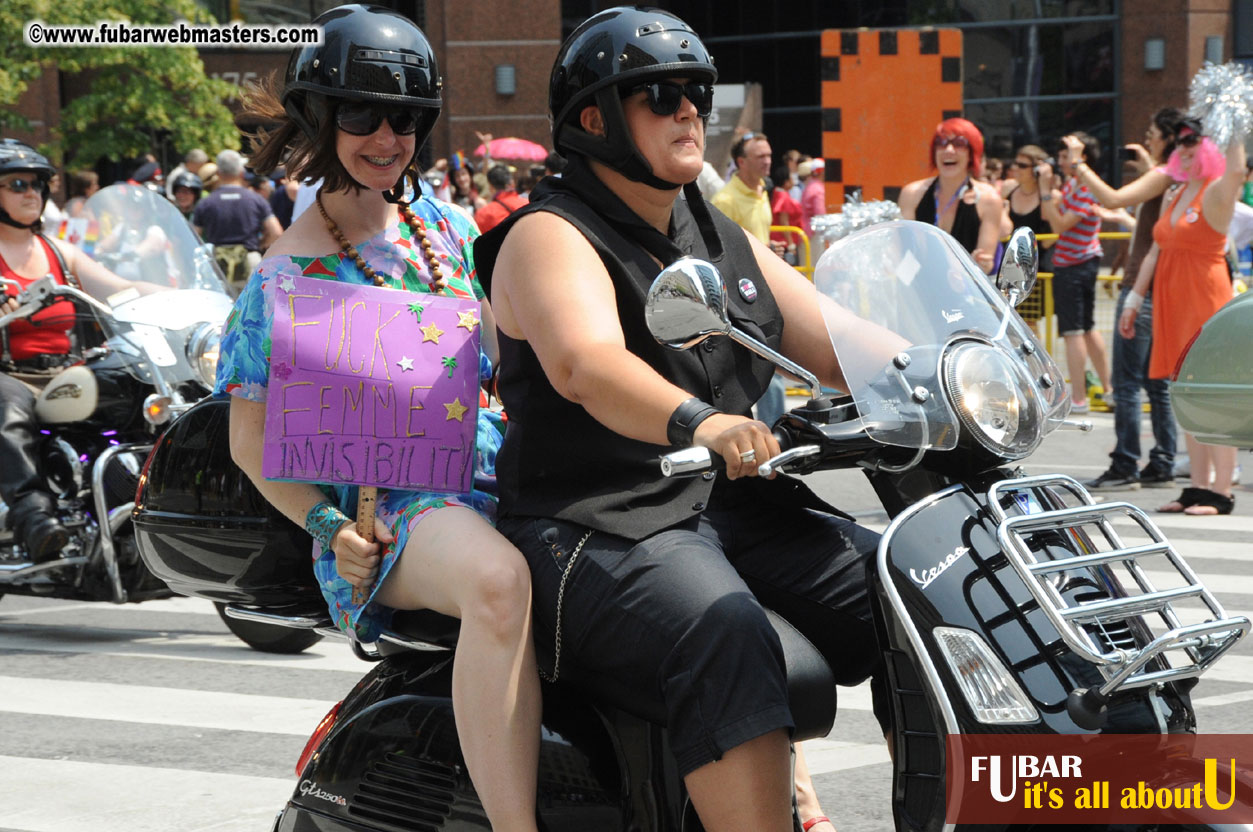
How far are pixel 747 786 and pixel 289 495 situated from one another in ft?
3.86

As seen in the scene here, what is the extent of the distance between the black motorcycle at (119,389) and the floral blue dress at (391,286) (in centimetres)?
293

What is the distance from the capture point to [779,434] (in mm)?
2465

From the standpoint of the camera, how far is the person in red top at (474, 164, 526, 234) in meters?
12.1

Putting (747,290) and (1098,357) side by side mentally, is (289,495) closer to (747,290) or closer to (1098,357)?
(747,290)

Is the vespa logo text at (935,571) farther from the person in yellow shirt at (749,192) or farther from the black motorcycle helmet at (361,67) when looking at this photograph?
the person in yellow shirt at (749,192)

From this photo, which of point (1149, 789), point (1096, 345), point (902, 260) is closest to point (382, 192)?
point (902, 260)

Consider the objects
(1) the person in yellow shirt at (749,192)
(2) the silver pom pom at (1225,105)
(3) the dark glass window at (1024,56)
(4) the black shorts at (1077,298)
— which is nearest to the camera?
(2) the silver pom pom at (1225,105)

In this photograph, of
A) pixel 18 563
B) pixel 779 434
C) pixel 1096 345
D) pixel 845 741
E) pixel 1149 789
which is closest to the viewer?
pixel 1149 789

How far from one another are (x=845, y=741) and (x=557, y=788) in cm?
228

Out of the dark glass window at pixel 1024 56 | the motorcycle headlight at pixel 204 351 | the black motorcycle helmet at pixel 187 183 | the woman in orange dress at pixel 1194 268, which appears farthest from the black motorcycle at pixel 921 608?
the dark glass window at pixel 1024 56

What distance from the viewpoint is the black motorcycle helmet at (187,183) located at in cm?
1502

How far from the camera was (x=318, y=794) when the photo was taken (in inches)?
120

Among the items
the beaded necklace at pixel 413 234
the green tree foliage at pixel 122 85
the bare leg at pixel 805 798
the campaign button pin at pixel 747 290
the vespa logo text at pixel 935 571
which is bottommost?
the bare leg at pixel 805 798

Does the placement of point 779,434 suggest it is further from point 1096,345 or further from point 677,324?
point 1096,345
